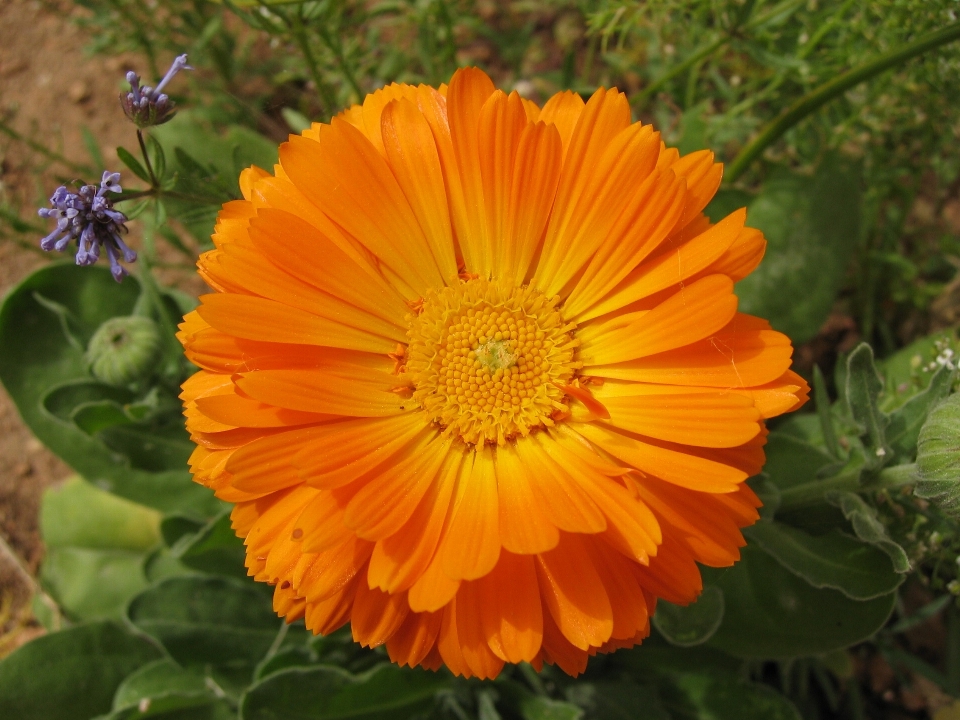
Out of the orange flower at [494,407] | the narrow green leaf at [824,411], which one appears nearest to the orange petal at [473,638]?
the orange flower at [494,407]

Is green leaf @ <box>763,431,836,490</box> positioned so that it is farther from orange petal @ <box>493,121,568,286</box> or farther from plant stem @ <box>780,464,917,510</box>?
orange petal @ <box>493,121,568,286</box>

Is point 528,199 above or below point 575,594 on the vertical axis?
above

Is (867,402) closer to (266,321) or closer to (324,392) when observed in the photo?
(324,392)

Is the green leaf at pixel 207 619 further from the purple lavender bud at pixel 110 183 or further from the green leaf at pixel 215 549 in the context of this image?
the purple lavender bud at pixel 110 183

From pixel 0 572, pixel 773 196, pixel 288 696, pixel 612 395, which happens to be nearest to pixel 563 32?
pixel 773 196

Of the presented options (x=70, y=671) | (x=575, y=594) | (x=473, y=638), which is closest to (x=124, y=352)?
(x=70, y=671)

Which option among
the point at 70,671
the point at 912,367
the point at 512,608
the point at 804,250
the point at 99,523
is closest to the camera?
the point at 512,608
